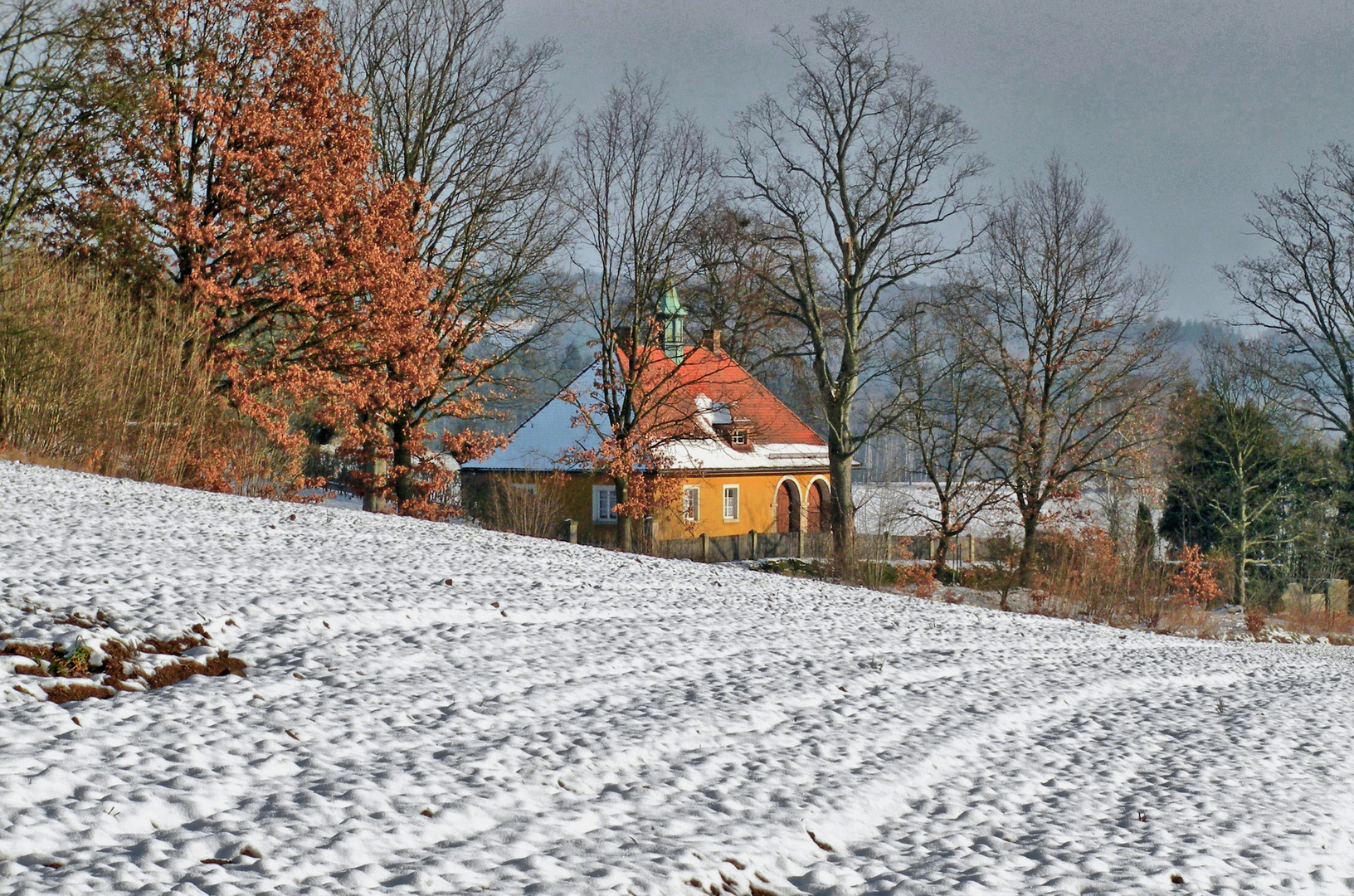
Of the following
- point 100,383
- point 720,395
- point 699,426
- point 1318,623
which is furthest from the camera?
point 699,426

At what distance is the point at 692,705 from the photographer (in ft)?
22.6

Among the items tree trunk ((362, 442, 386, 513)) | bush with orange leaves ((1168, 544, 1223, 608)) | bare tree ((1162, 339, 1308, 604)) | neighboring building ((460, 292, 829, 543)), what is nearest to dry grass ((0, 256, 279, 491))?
tree trunk ((362, 442, 386, 513))

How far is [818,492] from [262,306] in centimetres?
2701

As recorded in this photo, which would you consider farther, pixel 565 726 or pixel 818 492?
pixel 818 492

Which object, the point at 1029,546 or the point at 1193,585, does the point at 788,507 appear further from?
the point at 1193,585

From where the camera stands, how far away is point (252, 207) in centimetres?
1966

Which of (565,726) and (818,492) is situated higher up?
(818,492)

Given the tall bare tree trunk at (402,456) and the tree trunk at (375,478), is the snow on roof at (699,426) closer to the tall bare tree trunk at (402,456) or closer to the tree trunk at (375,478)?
the tall bare tree trunk at (402,456)

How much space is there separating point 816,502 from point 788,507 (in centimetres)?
162

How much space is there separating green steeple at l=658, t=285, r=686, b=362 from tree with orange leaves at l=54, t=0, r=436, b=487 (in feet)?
29.1

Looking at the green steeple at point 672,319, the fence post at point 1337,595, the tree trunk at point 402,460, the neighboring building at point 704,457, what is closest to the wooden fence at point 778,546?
the neighboring building at point 704,457

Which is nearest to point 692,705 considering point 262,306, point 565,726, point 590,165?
point 565,726

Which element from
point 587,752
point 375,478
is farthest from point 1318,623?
point 587,752

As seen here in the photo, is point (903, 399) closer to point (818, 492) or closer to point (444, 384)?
point (444, 384)
